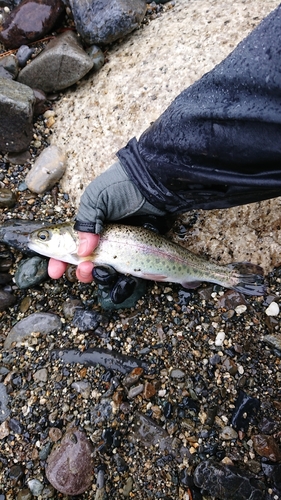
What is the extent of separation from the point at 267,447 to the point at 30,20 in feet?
16.9

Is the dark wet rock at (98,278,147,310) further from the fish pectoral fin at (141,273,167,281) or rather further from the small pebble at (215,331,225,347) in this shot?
the small pebble at (215,331,225,347)

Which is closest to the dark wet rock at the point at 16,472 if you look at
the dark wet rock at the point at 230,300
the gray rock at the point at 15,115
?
the dark wet rock at the point at 230,300

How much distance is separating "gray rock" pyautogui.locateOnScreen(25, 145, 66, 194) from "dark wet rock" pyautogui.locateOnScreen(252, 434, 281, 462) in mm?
3183

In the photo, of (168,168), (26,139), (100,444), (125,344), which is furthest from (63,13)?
(100,444)

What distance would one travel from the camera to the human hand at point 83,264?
351cm

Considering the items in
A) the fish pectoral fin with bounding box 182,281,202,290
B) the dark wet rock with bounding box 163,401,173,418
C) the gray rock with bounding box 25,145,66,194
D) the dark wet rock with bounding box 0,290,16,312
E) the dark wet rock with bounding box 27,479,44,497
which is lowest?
the dark wet rock with bounding box 163,401,173,418

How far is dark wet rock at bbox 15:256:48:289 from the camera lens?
3.94 m

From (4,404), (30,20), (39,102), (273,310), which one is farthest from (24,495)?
(30,20)

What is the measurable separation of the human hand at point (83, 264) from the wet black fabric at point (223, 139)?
2.07 feet

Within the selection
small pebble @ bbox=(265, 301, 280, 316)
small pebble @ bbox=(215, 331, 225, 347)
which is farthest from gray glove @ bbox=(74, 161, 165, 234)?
small pebble @ bbox=(265, 301, 280, 316)

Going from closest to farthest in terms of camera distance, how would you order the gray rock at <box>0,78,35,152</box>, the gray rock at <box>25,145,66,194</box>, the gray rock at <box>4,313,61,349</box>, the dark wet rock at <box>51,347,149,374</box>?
1. the dark wet rock at <box>51,347,149,374</box>
2. the gray rock at <box>4,313,61,349</box>
3. the gray rock at <box>0,78,35,152</box>
4. the gray rock at <box>25,145,66,194</box>

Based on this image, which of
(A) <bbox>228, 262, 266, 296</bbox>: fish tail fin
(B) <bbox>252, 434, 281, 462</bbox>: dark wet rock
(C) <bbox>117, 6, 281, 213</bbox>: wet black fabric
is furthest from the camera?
(A) <bbox>228, 262, 266, 296</bbox>: fish tail fin

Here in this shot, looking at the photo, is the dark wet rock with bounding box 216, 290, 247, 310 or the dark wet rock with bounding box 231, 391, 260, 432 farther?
the dark wet rock with bounding box 216, 290, 247, 310

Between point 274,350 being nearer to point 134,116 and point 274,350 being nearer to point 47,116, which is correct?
point 134,116
